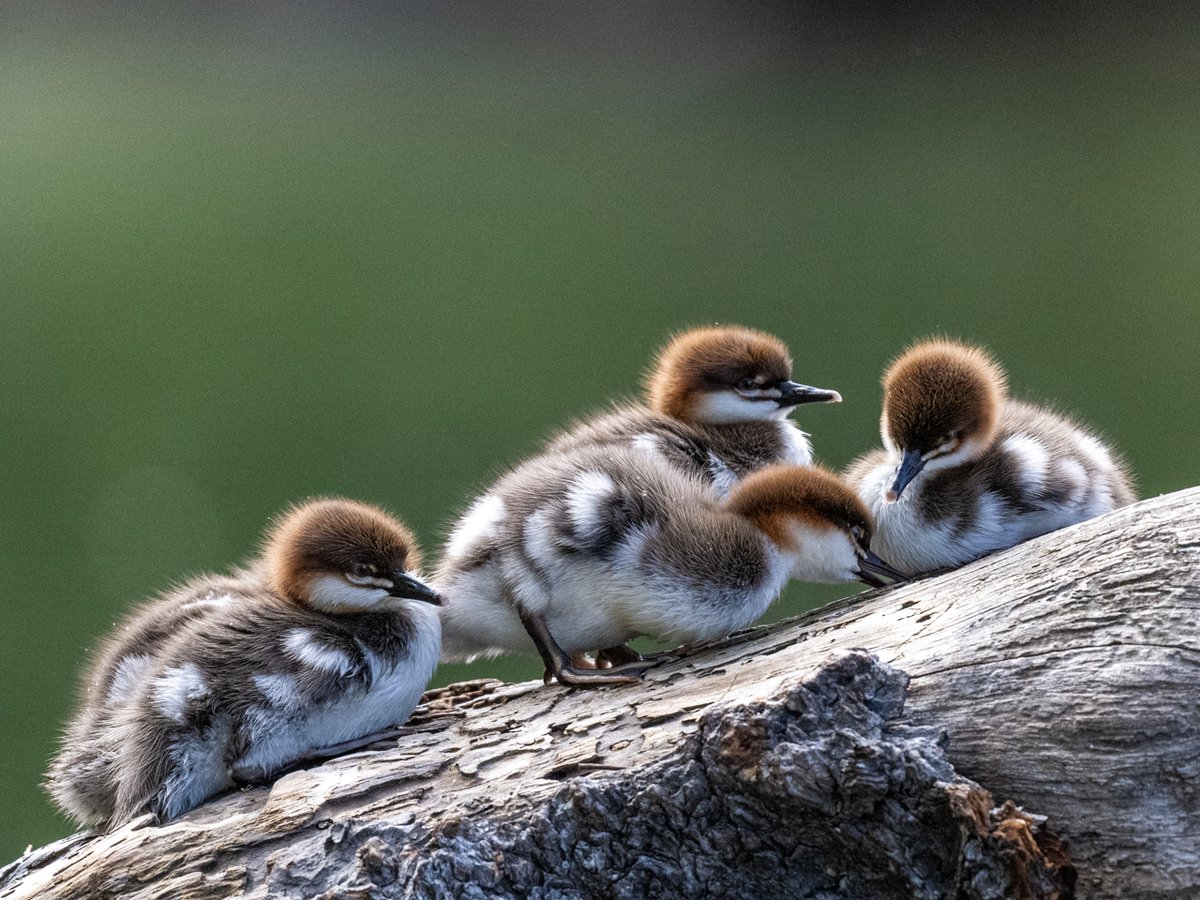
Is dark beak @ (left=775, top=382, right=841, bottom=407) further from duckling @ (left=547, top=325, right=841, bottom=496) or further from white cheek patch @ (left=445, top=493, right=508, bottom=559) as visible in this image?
white cheek patch @ (left=445, top=493, right=508, bottom=559)

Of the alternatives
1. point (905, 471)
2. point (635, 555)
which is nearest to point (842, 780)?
point (635, 555)

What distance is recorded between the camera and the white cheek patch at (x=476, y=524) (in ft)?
5.31

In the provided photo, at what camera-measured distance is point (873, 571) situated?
1.62m

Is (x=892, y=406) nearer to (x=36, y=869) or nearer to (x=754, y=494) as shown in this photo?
(x=754, y=494)

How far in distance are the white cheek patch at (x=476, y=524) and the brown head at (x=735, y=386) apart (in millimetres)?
392

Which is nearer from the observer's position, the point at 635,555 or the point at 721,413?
the point at 635,555

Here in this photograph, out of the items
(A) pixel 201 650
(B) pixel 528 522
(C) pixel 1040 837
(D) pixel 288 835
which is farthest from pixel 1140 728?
(A) pixel 201 650

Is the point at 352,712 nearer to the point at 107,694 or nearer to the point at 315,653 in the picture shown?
the point at 315,653

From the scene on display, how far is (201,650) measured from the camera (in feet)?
4.92

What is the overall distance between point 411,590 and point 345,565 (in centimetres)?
9

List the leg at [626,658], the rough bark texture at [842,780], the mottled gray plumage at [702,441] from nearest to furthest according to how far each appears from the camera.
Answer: the rough bark texture at [842,780] < the leg at [626,658] < the mottled gray plumage at [702,441]

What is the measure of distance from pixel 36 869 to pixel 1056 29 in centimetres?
462

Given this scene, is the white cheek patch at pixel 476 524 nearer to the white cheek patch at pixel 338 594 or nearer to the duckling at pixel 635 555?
the duckling at pixel 635 555

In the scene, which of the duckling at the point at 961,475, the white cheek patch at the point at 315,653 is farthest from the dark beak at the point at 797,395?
the white cheek patch at the point at 315,653
